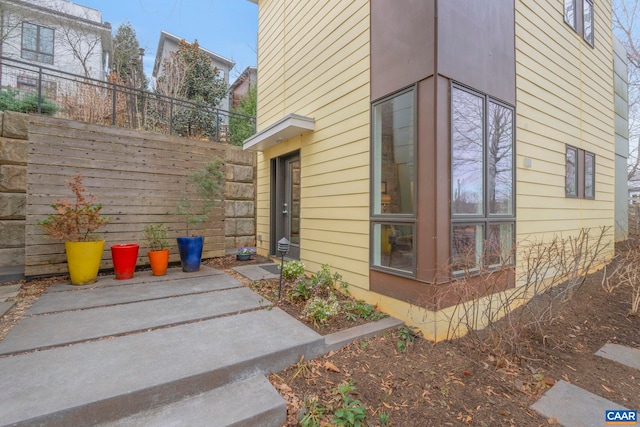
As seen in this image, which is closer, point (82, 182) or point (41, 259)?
point (41, 259)

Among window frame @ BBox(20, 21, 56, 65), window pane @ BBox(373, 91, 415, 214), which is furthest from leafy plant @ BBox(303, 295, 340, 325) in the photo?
window frame @ BBox(20, 21, 56, 65)

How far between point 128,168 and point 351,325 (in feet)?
15.3

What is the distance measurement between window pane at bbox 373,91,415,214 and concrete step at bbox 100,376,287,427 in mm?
2188

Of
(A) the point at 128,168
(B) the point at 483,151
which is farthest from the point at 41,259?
(B) the point at 483,151

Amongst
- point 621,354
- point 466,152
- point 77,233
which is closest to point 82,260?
point 77,233

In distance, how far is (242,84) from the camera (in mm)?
15938

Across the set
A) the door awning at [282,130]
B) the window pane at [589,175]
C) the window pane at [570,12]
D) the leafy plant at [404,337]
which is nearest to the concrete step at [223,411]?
the leafy plant at [404,337]

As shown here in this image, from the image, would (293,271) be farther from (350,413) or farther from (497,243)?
(497,243)

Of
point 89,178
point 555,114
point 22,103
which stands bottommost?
point 89,178

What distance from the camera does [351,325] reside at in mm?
3053

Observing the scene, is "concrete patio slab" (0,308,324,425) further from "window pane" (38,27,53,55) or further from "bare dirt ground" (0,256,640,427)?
"window pane" (38,27,53,55)

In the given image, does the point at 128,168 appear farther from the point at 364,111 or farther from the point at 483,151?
the point at 483,151

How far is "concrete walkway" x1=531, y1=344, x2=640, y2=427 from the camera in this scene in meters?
1.91

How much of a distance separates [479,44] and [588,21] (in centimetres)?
474
